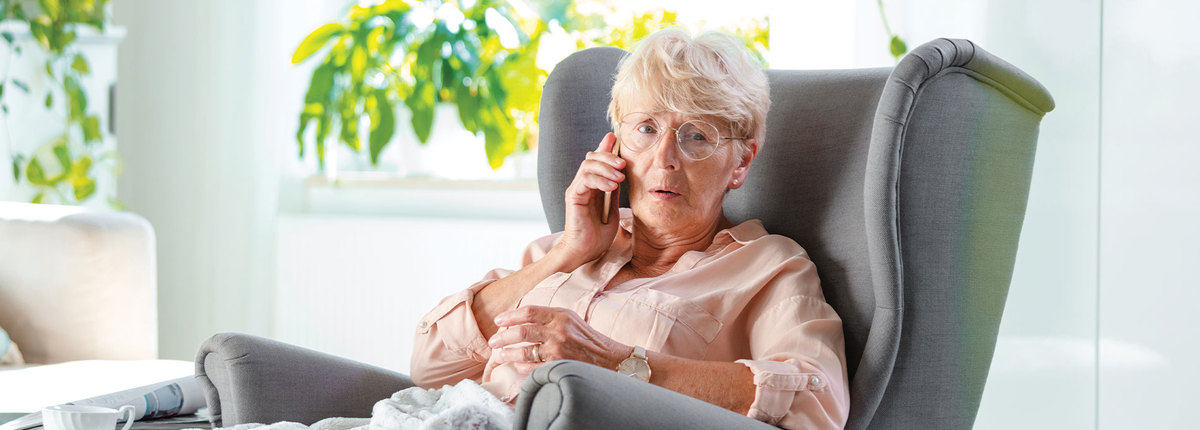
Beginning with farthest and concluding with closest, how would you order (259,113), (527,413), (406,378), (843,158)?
(259,113)
(406,378)
(843,158)
(527,413)

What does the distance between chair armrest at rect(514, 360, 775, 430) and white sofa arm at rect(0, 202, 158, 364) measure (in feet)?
5.87

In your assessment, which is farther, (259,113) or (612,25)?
(259,113)

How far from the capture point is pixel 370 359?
10.7 ft

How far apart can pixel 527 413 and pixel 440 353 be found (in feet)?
2.09

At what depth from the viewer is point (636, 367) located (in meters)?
1.33

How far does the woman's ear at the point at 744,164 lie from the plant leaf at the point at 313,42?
6.18 ft

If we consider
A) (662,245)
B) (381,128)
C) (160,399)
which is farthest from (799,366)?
(381,128)

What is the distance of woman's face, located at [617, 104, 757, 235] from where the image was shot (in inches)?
62.0

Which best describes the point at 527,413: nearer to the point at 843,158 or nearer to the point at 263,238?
the point at 843,158

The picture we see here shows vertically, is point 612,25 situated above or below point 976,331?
above

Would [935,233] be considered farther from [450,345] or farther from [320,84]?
[320,84]

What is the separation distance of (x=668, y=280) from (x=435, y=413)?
0.42 m

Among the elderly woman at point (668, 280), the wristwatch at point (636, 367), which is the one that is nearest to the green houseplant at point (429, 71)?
the elderly woman at point (668, 280)

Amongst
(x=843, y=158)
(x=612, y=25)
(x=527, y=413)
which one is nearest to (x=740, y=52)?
(x=843, y=158)
